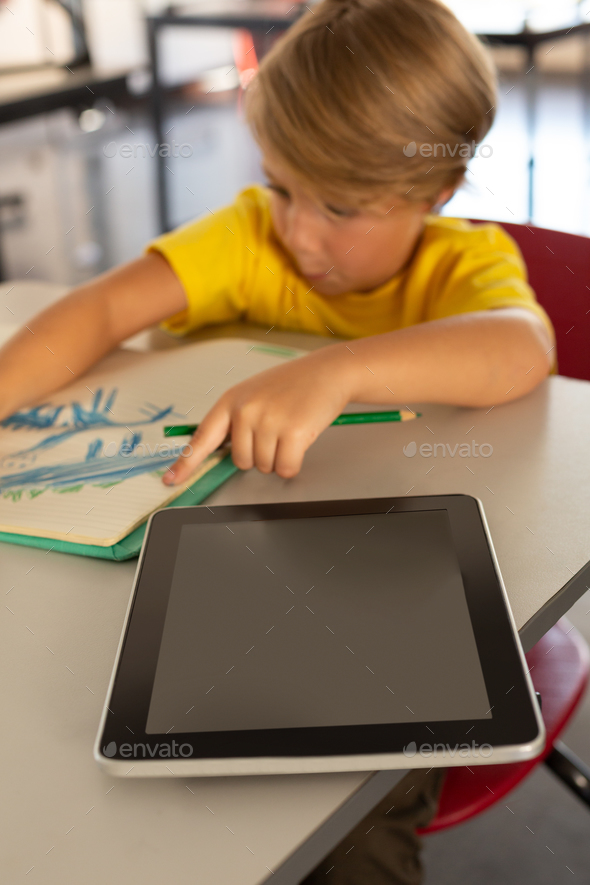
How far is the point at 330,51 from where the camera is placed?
771 mm

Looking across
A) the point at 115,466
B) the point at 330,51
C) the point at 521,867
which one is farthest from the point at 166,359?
the point at 521,867

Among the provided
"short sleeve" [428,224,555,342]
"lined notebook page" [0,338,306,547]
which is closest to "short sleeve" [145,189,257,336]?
"lined notebook page" [0,338,306,547]

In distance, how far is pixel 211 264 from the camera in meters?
0.92

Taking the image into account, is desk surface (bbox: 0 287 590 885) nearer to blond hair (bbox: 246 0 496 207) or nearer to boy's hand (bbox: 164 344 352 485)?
boy's hand (bbox: 164 344 352 485)

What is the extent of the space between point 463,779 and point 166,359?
467 mm

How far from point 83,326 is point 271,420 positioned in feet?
1.04

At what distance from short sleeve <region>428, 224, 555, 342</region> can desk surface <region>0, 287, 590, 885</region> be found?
0.11 metres

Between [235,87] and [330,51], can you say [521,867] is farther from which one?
[235,87]

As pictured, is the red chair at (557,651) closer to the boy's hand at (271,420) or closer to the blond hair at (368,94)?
the blond hair at (368,94)

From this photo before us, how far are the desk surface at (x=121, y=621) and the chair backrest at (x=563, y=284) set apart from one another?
0.69 ft

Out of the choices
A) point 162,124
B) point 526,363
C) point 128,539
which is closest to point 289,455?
point 128,539

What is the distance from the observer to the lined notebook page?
1.68 feet

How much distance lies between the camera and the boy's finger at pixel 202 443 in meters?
0.54

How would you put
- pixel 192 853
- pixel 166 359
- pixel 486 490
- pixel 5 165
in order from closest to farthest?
pixel 192 853, pixel 486 490, pixel 166 359, pixel 5 165
